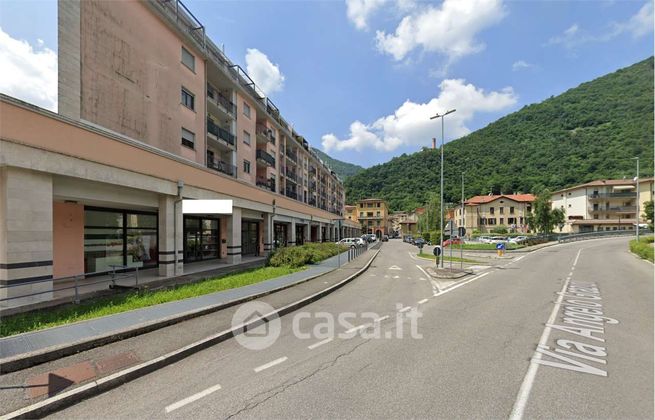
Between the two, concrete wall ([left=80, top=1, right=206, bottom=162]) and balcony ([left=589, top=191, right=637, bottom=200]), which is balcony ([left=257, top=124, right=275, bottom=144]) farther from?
balcony ([left=589, top=191, right=637, bottom=200])

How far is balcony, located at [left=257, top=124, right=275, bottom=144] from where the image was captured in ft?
96.7

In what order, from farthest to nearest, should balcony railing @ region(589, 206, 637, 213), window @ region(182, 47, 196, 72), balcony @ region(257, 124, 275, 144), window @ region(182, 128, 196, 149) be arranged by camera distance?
balcony railing @ region(589, 206, 637, 213)
balcony @ region(257, 124, 275, 144)
window @ region(182, 47, 196, 72)
window @ region(182, 128, 196, 149)

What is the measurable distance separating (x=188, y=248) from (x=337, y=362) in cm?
1625

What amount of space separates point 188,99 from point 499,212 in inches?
3070

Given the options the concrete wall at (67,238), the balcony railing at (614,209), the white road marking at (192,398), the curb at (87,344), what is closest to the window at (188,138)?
the concrete wall at (67,238)

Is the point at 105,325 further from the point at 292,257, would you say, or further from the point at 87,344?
the point at 292,257

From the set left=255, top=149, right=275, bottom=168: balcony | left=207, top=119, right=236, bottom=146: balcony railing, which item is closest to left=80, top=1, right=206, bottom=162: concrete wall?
left=207, top=119, right=236, bottom=146: balcony railing

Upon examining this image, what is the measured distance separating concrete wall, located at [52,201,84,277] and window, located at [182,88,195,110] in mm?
9695

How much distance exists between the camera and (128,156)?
11109 millimetres

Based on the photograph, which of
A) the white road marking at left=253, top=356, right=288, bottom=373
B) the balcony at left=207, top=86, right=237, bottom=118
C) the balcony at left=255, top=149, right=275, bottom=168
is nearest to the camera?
the white road marking at left=253, top=356, right=288, bottom=373

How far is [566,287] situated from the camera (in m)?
12.0

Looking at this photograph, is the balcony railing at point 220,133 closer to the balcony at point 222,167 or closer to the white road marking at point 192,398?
the balcony at point 222,167

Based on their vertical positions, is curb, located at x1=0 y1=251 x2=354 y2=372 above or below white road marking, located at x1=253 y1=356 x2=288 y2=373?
above

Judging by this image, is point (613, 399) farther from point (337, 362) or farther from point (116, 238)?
point (116, 238)
